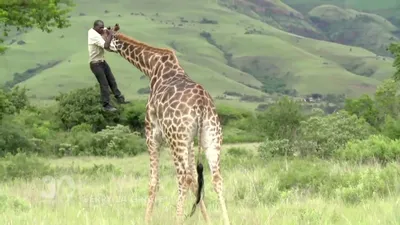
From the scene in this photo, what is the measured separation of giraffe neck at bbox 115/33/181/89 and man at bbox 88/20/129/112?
22 cm

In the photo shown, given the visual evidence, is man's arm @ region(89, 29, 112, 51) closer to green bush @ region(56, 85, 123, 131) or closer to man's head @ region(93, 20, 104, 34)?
man's head @ region(93, 20, 104, 34)

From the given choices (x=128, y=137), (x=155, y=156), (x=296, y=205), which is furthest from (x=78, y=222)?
(x=128, y=137)

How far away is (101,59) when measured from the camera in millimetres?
10547

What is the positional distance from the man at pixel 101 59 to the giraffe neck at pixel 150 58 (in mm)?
217

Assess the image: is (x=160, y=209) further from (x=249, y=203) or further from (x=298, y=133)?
(x=298, y=133)

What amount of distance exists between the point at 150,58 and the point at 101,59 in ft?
4.54

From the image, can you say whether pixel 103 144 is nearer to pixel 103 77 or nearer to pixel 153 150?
pixel 103 77

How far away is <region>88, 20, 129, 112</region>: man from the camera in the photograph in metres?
10.1

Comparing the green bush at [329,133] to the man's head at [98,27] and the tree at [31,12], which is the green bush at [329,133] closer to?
the tree at [31,12]

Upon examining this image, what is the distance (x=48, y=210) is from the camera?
9.28 m

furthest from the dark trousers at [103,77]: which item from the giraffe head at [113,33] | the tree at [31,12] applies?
the tree at [31,12]

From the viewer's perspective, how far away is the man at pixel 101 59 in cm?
1014

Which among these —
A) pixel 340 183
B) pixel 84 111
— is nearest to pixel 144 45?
pixel 340 183

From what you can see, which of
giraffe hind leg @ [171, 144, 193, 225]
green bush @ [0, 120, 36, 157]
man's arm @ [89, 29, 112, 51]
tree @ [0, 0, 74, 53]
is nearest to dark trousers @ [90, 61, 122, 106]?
man's arm @ [89, 29, 112, 51]
